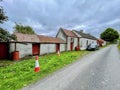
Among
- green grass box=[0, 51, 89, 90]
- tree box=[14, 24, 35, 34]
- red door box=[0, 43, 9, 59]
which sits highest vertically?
tree box=[14, 24, 35, 34]

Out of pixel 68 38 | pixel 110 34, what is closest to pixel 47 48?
pixel 68 38

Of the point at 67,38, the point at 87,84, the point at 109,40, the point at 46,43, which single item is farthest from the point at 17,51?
the point at 109,40

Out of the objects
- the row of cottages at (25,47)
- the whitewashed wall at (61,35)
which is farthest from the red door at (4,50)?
the whitewashed wall at (61,35)

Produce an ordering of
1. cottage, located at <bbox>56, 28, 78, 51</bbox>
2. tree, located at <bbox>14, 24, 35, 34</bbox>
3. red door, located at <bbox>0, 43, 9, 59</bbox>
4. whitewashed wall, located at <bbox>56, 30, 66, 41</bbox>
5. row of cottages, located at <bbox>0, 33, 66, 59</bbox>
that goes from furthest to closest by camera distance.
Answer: tree, located at <bbox>14, 24, 35, 34</bbox>
whitewashed wall, located at <bbox>56, 30, 66, 41</bbox>
cottage, located at <bbox>56, 28, 78, 51</bbox>
row of cottages, located at <bbox>0, 33, 66, 59</bbox>
red door, located at <bbox>0, 43, 9, 59</bbox>

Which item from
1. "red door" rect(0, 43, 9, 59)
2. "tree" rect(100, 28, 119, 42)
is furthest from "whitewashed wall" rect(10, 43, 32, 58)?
"tree" rect(100, 28, 119, 42)

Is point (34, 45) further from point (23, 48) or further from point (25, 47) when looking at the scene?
point (23, 48)

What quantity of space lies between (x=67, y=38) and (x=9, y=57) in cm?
1766

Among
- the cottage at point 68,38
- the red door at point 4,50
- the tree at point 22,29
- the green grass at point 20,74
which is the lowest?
the green grass at point 20,74

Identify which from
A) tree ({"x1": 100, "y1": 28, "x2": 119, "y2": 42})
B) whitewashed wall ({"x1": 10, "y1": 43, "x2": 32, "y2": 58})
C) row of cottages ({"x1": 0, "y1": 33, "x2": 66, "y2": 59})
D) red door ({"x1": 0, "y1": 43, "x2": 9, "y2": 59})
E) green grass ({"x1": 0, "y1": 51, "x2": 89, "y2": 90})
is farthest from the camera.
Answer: tree ({"x1": 100, "y1": 28, "x2": 119, "y2": 42})

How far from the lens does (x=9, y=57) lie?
18.0m

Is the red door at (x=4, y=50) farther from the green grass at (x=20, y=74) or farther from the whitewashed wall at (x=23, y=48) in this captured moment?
the green grass at (x=20, y=74)

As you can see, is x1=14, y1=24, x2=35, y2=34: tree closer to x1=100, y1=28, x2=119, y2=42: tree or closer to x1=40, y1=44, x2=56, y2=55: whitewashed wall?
x1=40, y1=44, x2=56, y2=55: whitewashed wall

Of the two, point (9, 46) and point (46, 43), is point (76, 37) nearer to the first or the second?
point (46, 43)

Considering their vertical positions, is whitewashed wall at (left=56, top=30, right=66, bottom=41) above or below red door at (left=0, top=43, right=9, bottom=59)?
above
